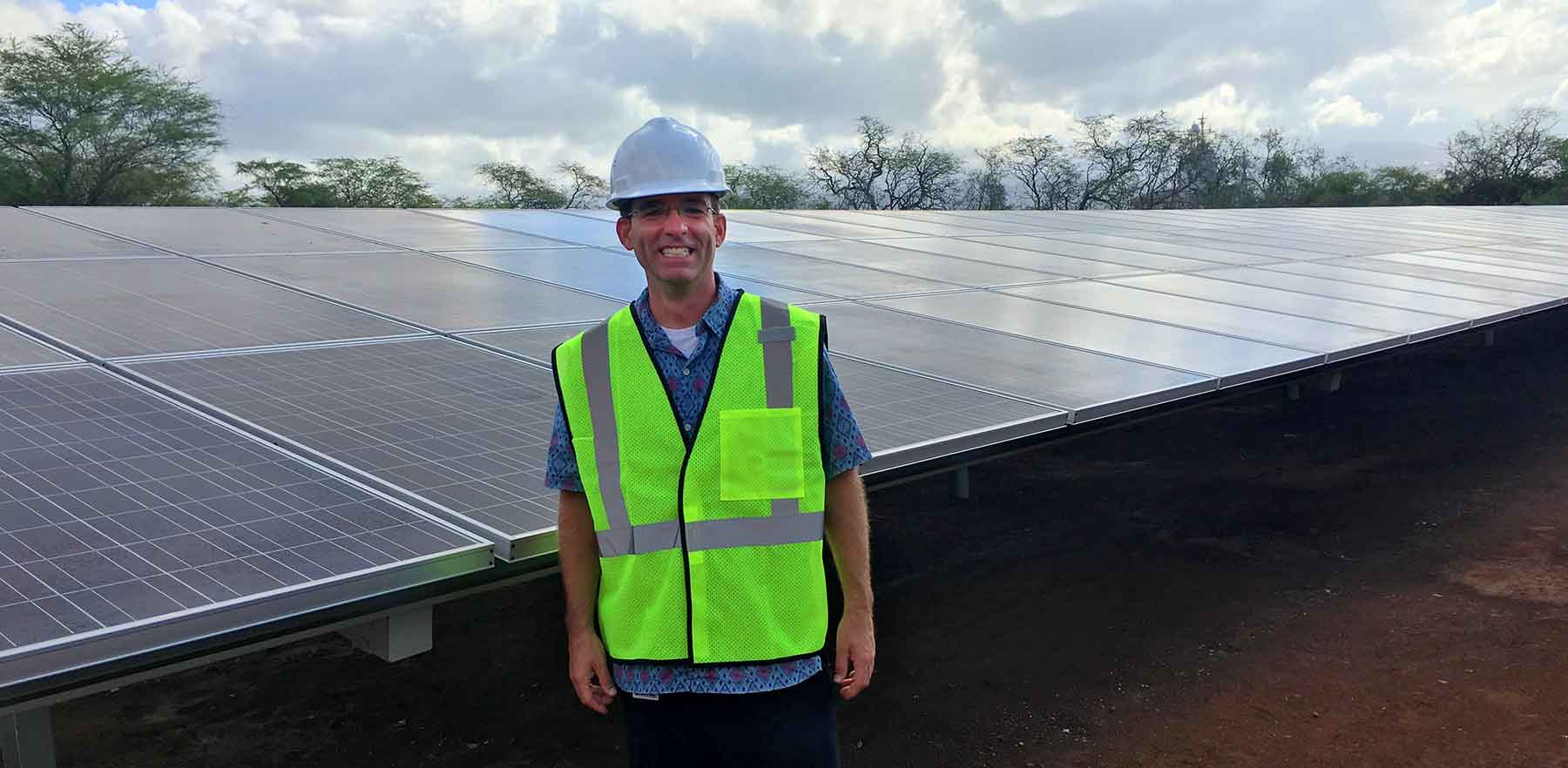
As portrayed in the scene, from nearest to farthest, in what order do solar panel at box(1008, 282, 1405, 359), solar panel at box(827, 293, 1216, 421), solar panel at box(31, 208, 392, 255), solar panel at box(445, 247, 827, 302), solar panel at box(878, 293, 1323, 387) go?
solar panel at box(827, 293, 1216, 421), solar panel at box(878, 293, 1323, 387), solar panel at box(1008, 282, 1405, 359), solar panel at box(445, 247, 827, 302), solar panel at box(31, 208, 392, 255)

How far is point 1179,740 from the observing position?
571cm

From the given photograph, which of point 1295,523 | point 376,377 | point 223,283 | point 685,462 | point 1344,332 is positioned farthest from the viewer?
Answer: point 1295,523

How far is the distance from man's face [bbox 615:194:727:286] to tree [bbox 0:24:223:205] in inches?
1574

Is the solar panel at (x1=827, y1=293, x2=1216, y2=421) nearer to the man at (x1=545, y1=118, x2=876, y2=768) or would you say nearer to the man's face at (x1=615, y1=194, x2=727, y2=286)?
the man at (x1=545, y1=118, x2=876, y2=768)

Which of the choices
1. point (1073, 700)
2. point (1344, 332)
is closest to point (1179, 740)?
point (1073, 700)

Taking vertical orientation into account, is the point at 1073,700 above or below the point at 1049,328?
below

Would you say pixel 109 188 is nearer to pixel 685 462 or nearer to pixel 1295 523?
pixel 1295 523

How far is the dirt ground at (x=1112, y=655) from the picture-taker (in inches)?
225

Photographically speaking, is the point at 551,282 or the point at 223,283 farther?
the point at 551,282

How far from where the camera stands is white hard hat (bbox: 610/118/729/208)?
8.67 ft

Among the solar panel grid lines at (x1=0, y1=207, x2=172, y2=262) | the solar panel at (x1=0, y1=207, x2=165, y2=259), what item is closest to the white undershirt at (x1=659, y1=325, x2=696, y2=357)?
the solar panel grid lines at (x1=0, y1=207, x2=172, y2=262)

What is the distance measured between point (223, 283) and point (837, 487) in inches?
210

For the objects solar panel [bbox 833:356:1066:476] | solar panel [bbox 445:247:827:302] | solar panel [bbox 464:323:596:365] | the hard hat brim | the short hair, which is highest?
the hard hat brim

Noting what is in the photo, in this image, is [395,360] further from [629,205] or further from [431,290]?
[629,205]
